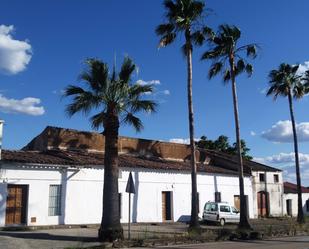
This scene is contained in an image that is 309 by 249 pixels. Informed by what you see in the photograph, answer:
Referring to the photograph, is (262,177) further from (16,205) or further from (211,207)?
(16,205)

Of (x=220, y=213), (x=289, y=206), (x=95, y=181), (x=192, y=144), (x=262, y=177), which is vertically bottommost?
(x=220, y=213)

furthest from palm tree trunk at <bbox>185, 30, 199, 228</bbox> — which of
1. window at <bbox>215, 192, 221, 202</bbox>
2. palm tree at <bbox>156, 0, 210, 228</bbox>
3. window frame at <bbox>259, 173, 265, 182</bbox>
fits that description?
window frame at <bbox>259, 173, 265, 182</bbox>

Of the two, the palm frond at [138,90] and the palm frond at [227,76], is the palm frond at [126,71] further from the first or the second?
the palm frond at [227,76]

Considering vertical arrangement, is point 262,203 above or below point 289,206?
above

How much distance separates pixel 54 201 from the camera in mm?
26656

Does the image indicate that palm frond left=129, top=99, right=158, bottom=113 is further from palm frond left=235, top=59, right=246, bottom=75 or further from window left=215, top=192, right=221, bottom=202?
window left=215, top=192, right=221, bottom=202

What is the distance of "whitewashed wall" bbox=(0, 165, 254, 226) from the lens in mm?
25406

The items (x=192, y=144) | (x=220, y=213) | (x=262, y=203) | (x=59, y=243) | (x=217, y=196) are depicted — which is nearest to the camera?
(x=59, y=243)

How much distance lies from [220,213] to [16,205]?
1401cm

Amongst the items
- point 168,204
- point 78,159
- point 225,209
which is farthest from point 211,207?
point 78,159

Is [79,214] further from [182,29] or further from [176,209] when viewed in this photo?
[182,29]

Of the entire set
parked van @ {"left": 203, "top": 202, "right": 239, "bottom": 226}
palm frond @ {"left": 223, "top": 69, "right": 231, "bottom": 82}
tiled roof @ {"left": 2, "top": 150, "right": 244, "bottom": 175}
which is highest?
palm frond @ {"left": 223, "top": 69, "right": 231, "bottom": 82}

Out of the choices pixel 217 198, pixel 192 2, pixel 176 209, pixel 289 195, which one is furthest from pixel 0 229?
pixel 289 195

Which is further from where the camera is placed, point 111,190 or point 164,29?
point 164,29
